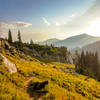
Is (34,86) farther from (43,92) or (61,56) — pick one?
(61,56)

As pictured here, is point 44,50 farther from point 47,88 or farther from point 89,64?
point 47,88

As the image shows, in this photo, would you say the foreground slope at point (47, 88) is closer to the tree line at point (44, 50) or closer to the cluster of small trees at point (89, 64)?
the cluster of small trees at point (89, 64)

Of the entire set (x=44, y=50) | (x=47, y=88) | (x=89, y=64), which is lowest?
(x=89, y=64)

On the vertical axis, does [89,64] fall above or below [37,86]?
below

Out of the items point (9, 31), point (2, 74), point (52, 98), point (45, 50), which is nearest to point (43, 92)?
point (52, 98)

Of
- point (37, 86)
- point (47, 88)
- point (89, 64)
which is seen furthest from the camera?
point (89, 64)

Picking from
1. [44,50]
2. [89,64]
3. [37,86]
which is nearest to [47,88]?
[37,86]

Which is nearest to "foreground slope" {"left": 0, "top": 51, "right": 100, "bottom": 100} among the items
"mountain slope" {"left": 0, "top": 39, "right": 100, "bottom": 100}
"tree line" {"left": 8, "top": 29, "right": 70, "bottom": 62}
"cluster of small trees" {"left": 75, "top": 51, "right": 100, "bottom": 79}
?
"mountain slope" {"left": 0, "top": 39, "right": 100, "bottom": 100}

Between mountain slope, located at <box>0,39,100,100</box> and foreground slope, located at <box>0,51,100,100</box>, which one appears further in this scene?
mountain slope, located at <box>0,39,100,100</box>

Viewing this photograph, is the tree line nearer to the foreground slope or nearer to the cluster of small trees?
the cluster of small trees

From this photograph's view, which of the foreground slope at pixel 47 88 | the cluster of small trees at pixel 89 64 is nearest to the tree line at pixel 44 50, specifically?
the cluster of small trees at pixel 89 64

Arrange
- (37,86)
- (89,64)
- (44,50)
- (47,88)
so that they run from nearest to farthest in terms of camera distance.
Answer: (47,88), (37,86), (89,64), (44,50)

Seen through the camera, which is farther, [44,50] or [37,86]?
[44,50]

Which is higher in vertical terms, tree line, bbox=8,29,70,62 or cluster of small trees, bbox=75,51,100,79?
tree line, bbox=8,29,70,62
